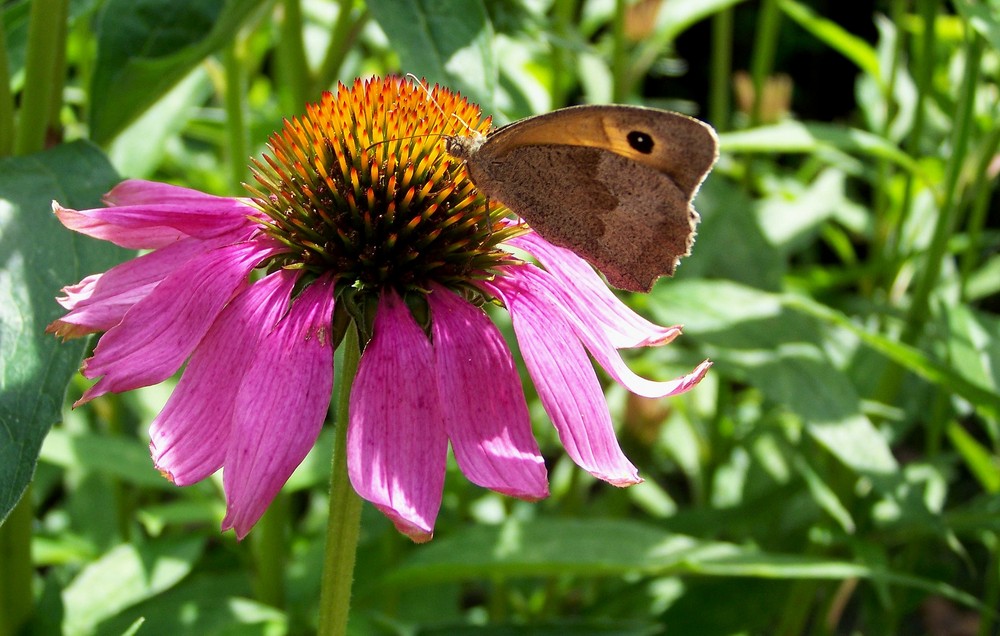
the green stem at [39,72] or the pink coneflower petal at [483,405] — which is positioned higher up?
the green stem at [39,72]

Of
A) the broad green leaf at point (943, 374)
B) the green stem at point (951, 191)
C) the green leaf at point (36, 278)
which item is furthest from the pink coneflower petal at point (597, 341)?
the green stem at point (951, 191)

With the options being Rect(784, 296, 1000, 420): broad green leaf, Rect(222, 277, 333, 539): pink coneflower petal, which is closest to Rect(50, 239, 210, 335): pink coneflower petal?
Rect(222, 277, 333, 539): pink coneflower petal

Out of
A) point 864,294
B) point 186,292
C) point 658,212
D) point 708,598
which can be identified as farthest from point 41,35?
point 864,294

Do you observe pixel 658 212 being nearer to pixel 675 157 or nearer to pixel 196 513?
pixel 675 157

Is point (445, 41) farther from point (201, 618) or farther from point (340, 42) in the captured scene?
point (201, 618)

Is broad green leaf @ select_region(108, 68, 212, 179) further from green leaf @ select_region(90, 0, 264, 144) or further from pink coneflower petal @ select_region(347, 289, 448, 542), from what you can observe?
pink coneflower petal @ select_region(347, 289, 448, 542)

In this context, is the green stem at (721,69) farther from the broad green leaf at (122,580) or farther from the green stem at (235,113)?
the broad green leaf at (122,580)
